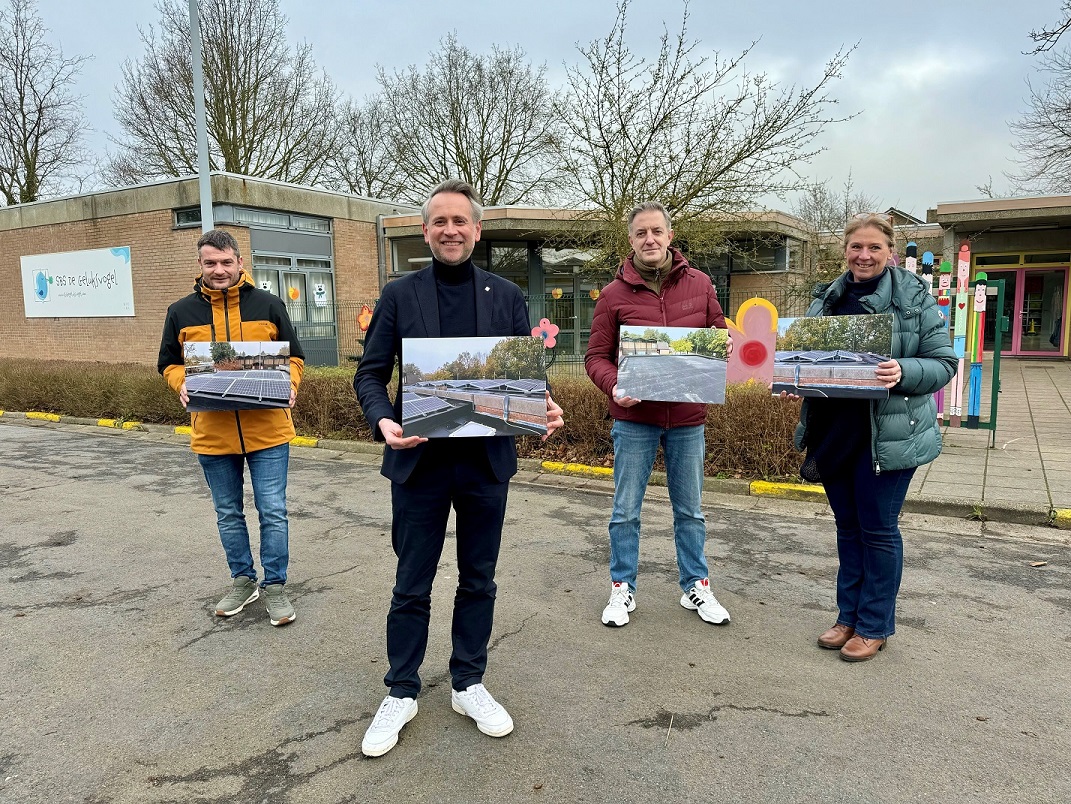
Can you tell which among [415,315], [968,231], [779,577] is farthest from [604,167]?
[968,231]

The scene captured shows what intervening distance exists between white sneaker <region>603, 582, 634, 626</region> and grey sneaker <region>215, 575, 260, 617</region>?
2.12m

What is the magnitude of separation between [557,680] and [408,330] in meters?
1.79

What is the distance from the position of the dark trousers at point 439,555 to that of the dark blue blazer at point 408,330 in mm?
62

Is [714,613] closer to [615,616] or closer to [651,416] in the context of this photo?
[615,616]

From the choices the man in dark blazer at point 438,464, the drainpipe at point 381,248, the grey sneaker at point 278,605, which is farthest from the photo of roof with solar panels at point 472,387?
the drainpipe at point 381,248

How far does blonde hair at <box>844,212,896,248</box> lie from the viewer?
3283 millimetres

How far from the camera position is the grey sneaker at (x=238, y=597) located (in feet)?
13.3

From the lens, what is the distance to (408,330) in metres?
2.67

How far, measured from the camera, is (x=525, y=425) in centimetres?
262

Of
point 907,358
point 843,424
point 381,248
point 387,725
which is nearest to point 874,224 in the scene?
point 907,358

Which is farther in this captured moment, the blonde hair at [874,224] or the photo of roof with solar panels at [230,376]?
the photo of roof with solar panels at [230,376]

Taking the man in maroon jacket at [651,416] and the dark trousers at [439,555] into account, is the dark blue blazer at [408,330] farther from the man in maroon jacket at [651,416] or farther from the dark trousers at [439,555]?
the man in maroon jacket at [651,416]

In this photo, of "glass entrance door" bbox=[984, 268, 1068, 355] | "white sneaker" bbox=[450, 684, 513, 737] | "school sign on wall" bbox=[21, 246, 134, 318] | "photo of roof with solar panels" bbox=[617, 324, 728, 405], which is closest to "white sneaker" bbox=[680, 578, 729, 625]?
"photo of roof with solar panels" bbox=[617, 324, 728, 405]

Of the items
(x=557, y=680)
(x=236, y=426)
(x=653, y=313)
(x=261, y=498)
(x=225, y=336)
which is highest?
(x=653, y=313)
